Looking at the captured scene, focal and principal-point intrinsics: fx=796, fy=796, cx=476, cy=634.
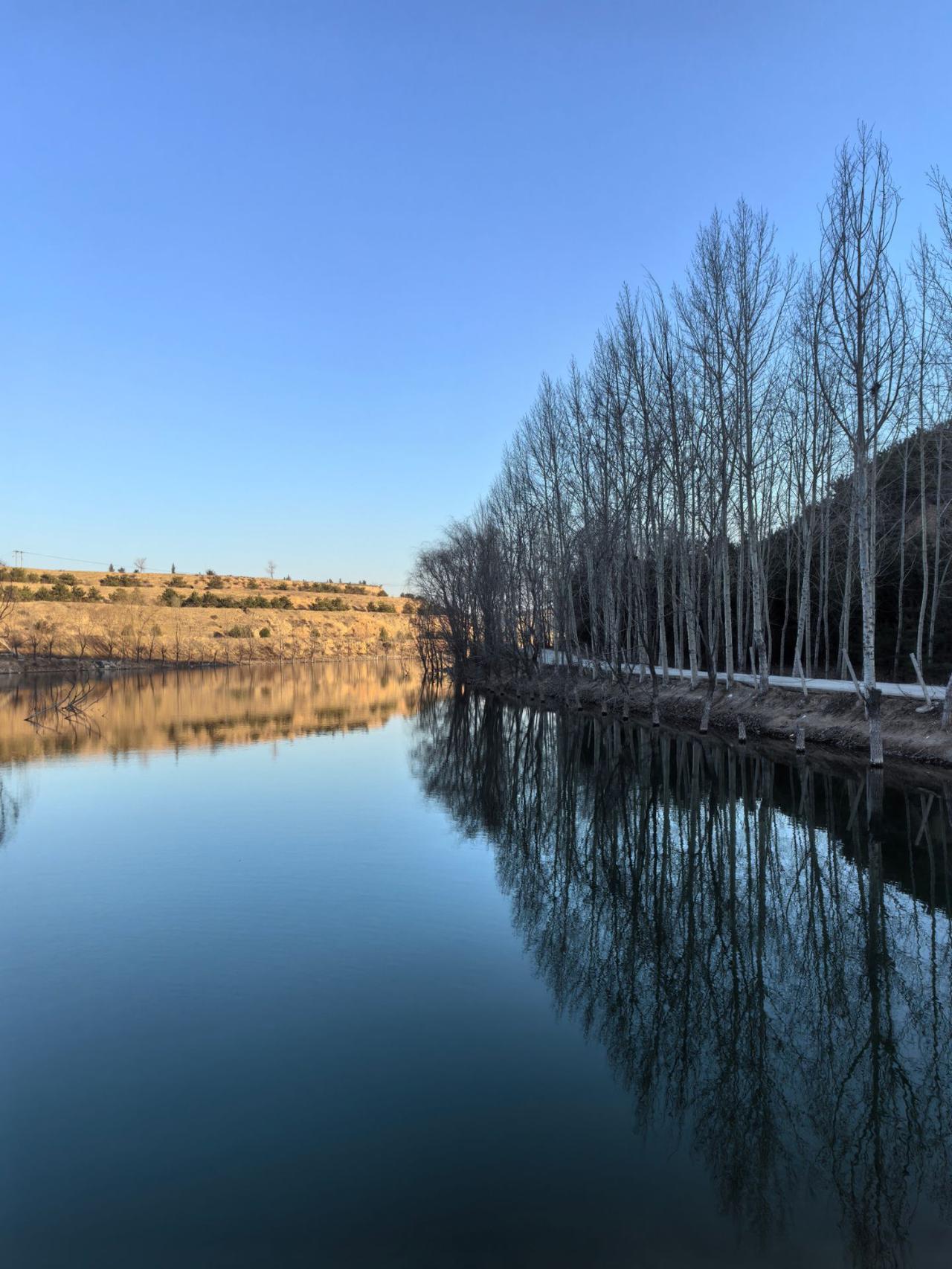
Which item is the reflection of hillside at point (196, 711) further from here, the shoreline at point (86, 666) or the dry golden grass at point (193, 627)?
the dry golden grass at point (193, 627)

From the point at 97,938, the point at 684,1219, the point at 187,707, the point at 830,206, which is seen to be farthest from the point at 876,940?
the point at 187,707

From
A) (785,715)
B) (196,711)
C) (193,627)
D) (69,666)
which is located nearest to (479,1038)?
(785,715)

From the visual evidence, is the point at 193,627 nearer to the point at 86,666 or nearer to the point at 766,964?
the point at 86,666

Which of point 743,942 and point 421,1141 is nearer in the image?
point 421,1141

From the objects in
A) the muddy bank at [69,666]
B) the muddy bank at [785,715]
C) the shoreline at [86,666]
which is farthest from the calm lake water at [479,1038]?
the muddy bank at [69,666]

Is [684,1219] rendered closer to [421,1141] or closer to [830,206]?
[421,1141]

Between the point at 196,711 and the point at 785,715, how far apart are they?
22.6m

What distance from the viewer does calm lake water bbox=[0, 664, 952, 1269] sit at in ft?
13.5

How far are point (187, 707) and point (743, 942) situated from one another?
99.5ft

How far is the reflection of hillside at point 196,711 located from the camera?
23.7 metres

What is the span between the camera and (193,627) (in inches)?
3349

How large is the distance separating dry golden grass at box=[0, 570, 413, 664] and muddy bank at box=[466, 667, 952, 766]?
4707 cm

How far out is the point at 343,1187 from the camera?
4375mm

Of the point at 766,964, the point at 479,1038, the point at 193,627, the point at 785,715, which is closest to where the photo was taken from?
the point at 479,1038
